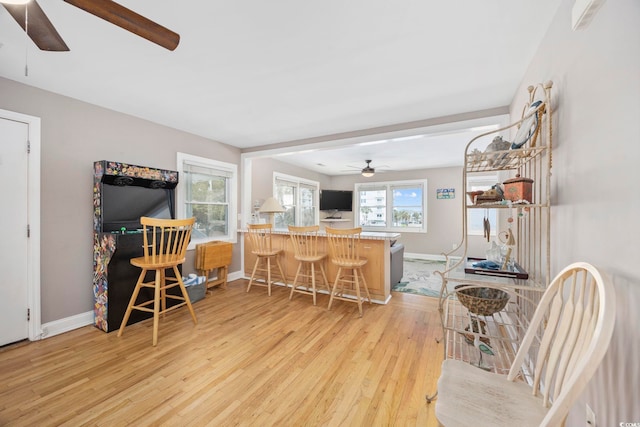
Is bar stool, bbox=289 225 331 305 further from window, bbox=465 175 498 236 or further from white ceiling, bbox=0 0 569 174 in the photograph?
window, bbox=465 175 498 236

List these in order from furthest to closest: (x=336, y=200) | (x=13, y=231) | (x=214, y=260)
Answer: (x=336, y=200) < (x=214, y=260) < (x=13, y=231)

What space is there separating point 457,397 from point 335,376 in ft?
3.42

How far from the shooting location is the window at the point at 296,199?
582 cm

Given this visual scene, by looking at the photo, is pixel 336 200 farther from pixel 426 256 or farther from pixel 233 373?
pixel 233 373

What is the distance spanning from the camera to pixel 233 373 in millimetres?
1859

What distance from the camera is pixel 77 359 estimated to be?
2029mm

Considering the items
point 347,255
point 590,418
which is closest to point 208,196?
point 347,255

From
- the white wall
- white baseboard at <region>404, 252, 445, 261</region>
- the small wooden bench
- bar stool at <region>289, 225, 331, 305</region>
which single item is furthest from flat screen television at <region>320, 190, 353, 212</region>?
the white wall

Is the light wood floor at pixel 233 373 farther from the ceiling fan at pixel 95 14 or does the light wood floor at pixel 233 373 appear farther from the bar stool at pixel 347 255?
the ceiling fan at pixel 95 14

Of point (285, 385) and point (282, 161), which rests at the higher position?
point (282, 161)

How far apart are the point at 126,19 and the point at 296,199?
17.4 ft

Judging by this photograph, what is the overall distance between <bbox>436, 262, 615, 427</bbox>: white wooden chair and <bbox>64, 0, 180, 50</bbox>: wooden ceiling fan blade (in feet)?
6.37

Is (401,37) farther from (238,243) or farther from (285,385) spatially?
(238,243)

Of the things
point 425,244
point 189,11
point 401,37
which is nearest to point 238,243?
point 189,11
